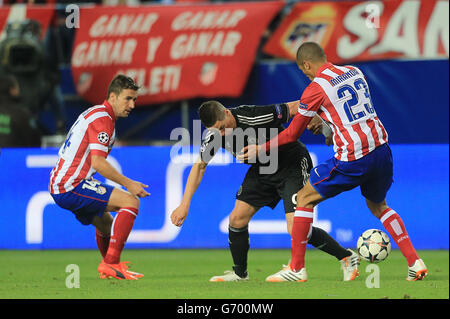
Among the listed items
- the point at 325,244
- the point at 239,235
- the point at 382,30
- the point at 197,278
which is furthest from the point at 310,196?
the point at 382,30

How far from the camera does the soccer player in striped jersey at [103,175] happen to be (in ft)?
25.3

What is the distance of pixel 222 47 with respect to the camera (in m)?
12.4

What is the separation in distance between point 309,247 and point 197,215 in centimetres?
135

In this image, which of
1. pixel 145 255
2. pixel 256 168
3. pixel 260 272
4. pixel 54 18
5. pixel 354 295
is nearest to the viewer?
pixel 354 295

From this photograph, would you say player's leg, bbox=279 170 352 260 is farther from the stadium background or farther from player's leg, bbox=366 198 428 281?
the stadium background

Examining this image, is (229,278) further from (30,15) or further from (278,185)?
(30,15)

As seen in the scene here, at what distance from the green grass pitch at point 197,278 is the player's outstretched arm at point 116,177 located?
2.41 feet

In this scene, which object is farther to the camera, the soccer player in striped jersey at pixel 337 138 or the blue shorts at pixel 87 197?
the blue shorts at pixel 87 197

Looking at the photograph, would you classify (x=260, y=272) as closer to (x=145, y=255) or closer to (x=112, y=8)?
(x=145, y=255)

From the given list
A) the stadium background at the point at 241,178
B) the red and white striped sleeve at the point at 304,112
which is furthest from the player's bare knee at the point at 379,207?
the stadium background at the point at 241,178

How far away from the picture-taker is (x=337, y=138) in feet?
23.1

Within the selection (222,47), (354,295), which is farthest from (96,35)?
(354,295)

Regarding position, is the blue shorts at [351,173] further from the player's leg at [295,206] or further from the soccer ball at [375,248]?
the soccer ball at [375,248]

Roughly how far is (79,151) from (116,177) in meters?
0.52
